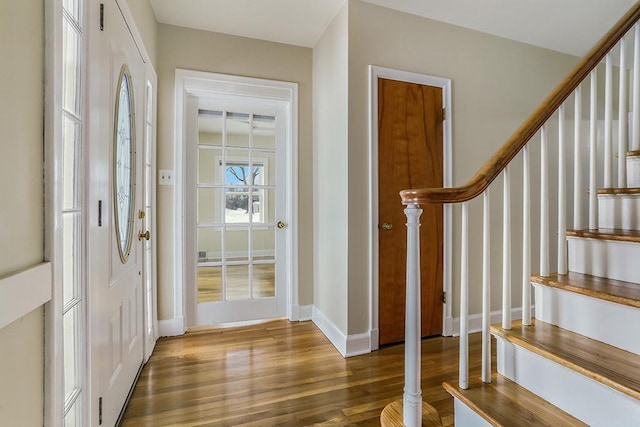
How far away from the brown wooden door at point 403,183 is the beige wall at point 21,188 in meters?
1.96

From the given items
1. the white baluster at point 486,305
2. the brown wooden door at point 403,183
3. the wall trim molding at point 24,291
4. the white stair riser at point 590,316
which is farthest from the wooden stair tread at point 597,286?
the wall trim molding at point 24,291

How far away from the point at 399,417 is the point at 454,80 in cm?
251

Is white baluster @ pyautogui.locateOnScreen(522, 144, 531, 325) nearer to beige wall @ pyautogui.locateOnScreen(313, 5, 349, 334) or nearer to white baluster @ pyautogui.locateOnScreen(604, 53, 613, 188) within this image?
white baluster @ pyautogui.locateOnScreen(604, 53, 613, 188)

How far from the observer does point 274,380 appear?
6.37 ft

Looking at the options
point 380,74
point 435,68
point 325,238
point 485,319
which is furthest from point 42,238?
point 435,68

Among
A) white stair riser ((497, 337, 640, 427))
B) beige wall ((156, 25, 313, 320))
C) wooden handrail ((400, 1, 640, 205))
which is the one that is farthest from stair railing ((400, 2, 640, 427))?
beige wall ((156, 25, 313, 320))

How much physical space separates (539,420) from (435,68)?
2.43 metres

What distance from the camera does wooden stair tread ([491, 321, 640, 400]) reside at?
977mm

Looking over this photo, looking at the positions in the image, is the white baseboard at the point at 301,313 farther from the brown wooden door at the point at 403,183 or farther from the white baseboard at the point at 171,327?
the white baseboard at the point at 171,327

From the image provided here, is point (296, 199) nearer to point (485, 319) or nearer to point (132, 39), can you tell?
point (132, 39)

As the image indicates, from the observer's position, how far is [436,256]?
8.27ft

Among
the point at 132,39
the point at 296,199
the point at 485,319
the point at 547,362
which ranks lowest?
the point at 547,362

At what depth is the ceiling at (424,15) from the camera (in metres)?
2.33

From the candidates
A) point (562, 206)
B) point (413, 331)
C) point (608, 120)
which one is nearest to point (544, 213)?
point (562, 206)
